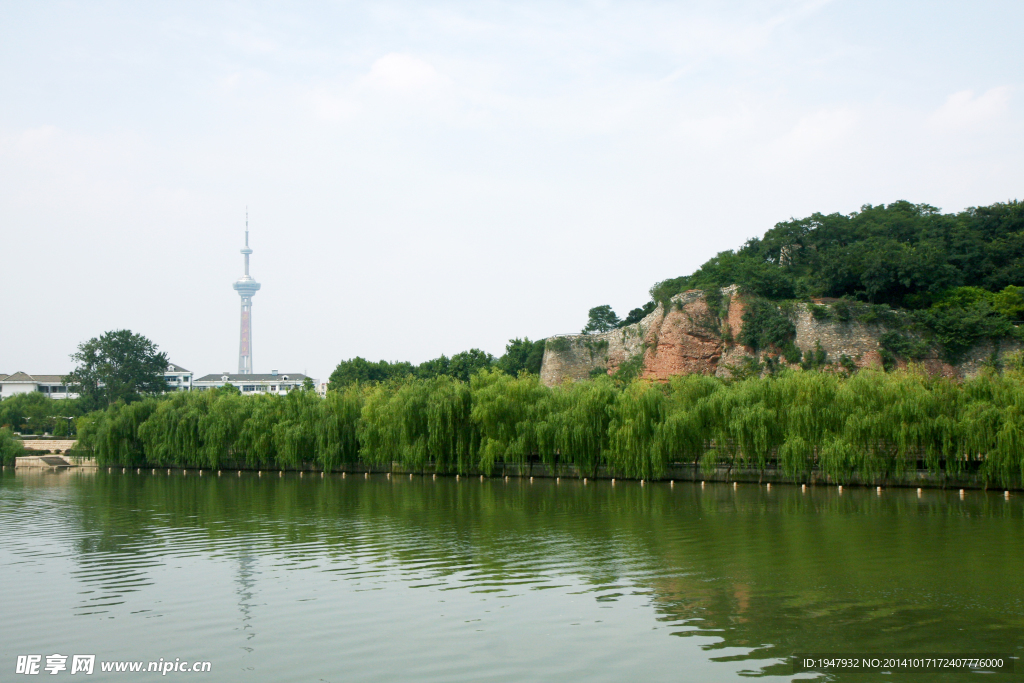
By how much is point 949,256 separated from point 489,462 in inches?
940

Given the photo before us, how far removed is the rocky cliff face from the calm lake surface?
1533 cm

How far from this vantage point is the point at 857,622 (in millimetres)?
8727

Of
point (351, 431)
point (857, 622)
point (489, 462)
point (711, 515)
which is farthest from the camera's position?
point (351, 431)

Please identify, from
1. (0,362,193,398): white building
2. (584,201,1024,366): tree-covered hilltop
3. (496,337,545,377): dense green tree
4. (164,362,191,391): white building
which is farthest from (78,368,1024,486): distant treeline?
(164,362,191,391): white building

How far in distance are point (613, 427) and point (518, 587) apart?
50.5 ft

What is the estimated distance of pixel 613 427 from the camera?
25.8 metres

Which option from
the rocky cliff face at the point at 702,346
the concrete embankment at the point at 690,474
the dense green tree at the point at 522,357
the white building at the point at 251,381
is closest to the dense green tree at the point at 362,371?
the dense green tree at the point at 522,357

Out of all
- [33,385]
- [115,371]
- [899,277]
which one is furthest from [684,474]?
[33,385]

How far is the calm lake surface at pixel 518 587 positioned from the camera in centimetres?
790

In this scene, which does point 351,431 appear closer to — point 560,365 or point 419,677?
point 560,365

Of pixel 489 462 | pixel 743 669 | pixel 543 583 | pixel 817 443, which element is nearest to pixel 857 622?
pixel 743 669

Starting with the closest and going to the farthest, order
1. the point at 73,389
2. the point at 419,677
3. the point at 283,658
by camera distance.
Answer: the point at 419,677, the point at 283,658, the point at 73,389

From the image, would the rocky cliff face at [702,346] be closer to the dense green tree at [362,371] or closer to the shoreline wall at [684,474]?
the shoreline wall at [684,474]

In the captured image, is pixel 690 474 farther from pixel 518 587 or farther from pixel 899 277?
pixel 899 277
